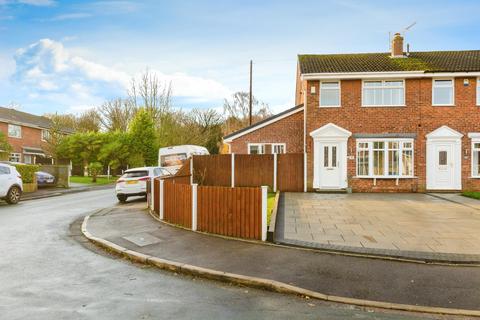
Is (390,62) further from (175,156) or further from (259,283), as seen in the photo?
(259,283)

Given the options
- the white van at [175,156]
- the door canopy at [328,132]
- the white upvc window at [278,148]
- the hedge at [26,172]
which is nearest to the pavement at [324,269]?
the door canopy at [328,132]

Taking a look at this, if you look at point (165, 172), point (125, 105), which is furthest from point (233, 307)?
point (125, 105)

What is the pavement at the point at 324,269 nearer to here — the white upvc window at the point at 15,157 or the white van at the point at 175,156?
the white van at the point at 175,156

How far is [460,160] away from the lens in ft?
65.8

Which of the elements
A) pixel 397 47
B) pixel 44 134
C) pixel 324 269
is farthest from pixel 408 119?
pixel 44 134

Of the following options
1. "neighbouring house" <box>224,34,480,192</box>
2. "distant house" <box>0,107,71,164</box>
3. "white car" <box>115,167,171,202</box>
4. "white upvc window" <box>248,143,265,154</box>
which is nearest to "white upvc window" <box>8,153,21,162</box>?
"distant house" <box>0,107,71,164</box>

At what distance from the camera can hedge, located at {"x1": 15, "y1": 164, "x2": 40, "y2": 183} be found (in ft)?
82.4

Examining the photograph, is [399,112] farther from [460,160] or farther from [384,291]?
[384,291]

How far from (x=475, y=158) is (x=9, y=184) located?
21.9m

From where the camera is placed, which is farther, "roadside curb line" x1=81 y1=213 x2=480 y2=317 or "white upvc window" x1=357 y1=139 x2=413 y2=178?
"white upvc window" x1=357 y1=139 x2=413 y2=178

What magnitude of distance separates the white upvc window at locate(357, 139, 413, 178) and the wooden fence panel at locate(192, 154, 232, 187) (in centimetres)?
684

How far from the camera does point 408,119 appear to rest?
20.3 metres

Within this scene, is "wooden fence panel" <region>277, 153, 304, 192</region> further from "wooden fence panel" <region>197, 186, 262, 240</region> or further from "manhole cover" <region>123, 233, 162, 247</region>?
"manhole cover" <region>123, 233, 162, 247</region>

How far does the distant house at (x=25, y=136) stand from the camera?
41000 millimetres
